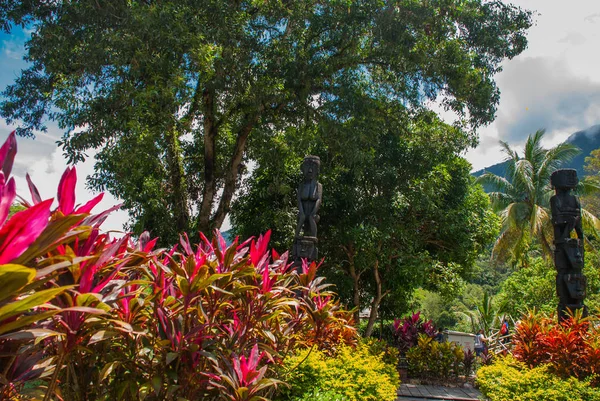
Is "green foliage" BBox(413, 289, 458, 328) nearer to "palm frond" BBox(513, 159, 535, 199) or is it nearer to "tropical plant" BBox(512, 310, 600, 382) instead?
"palm frond" BBox(513, 159, 535, 199)

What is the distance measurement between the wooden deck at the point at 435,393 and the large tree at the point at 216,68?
19.1 ft

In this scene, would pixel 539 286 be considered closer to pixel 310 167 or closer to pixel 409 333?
pixel 409 333

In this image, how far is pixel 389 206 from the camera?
11.4 m

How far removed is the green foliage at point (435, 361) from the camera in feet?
31.5

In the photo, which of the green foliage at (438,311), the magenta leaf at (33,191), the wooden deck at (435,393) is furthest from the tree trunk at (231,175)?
the green foliage at (438,311)

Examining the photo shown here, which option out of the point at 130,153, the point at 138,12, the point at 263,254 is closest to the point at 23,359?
the point at 263,254

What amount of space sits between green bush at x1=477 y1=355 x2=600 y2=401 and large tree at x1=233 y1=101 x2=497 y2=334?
235 inches

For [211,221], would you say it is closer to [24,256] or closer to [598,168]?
[24,256]

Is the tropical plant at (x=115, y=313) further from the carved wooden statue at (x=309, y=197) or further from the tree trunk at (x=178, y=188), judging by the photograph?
the tree trunk at (x=178, y=188)

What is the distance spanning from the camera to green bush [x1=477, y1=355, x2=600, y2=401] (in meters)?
4.34

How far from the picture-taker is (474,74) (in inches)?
359

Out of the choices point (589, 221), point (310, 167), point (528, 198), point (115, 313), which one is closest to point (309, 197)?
point (310, 167)

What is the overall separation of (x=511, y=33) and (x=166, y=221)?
9134 mm

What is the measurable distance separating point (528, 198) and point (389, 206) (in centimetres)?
1030
